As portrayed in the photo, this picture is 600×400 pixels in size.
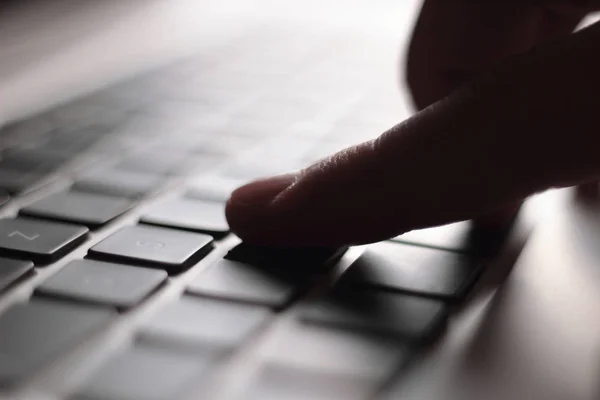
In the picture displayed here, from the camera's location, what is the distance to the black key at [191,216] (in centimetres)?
37

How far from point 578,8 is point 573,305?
228 mm

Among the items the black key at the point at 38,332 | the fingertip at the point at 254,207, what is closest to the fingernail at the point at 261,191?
the fingertip at the point at 254,207

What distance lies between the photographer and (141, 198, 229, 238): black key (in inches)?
14.5

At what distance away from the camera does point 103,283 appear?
30cm

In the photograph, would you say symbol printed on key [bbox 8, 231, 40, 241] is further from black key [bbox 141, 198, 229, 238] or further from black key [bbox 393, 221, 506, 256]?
black key [bbox 393, 221, 506, 256]

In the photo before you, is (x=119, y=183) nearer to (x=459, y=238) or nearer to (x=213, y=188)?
(x=213, y=188)

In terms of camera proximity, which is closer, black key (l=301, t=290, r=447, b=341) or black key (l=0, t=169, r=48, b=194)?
black key (l=301, t=290, r=447, b=341)

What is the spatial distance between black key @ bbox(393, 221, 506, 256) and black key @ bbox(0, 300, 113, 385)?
0.15 m

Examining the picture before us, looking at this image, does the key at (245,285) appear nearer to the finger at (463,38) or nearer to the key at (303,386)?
the key at (303,386)

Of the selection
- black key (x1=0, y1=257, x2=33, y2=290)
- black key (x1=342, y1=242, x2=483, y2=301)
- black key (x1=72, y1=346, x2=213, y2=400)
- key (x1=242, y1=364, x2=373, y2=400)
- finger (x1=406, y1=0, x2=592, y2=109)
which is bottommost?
black key (x1=72, y1=346, x2=213, y2=400)

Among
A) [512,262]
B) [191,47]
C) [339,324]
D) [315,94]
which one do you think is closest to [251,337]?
[339,324]

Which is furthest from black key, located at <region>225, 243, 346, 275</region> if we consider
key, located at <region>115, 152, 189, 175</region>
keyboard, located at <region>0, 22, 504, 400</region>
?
key, located at <region>115, 152, 189, 175</region>

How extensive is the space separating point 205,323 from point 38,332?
57 mm

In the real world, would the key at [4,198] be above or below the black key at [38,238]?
above
